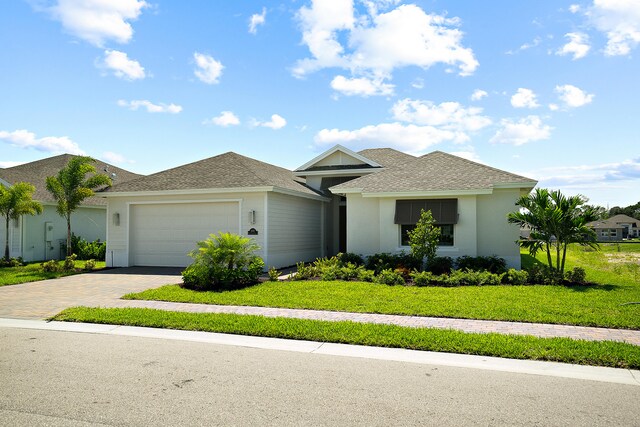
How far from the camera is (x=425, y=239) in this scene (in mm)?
15344

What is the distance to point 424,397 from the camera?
5109 mm

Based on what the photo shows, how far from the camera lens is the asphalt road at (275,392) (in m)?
4.55

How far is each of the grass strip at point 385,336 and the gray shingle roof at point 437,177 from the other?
9298mm

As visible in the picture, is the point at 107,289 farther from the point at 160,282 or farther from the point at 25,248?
the point at 25,248

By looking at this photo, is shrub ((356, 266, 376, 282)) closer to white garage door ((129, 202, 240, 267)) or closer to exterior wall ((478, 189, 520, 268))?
exterior wall ((478, 189, 520, 268))

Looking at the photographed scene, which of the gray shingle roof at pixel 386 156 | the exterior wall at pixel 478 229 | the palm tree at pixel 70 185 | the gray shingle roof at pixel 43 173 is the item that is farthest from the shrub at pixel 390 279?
the gray shingle roof at pixel 43 173

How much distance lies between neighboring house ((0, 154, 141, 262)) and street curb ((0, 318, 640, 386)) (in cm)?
1477

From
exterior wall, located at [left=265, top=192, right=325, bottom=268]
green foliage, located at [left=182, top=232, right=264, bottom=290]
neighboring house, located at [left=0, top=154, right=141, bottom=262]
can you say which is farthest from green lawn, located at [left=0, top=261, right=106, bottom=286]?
exterior wall, located at [left=265, top=192, right=325, bottom=268]

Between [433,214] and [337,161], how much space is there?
730 centimetres

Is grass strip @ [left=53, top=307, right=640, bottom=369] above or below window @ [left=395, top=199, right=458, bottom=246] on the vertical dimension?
below

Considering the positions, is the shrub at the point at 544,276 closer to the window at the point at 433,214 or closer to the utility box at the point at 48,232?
the window at the point at 433,214

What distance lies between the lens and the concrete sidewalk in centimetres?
787

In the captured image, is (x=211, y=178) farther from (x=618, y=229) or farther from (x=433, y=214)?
(x=618, y=229)

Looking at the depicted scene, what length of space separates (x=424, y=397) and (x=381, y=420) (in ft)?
2.67
